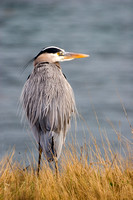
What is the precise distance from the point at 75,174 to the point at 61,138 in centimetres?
72

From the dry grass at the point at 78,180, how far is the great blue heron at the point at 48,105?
40 cm

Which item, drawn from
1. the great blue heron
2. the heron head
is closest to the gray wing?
the great blue heron

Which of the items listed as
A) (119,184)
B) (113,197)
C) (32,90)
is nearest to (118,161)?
Answer: (119,184)

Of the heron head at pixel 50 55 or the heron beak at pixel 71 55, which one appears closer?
the heron head at pixel 50 55

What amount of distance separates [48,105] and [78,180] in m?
1.00

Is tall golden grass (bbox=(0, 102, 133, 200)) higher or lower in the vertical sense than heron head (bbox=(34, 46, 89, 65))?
lower

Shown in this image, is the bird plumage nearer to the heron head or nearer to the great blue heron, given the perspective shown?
the great blue heron

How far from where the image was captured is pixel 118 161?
309cm

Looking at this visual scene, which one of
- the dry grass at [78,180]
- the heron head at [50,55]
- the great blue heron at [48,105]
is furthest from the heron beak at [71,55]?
the dry grass at [78,180]

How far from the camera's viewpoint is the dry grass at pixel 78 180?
8.68 feet

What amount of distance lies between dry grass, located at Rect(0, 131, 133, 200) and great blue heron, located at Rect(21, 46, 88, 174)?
1.31 ft

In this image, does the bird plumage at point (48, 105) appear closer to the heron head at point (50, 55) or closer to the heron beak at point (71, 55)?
the heron head at point (50, 55)

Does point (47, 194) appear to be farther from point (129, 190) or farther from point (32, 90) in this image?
point (32, 90)

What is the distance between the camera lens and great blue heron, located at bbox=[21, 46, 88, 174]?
3.58 metres
